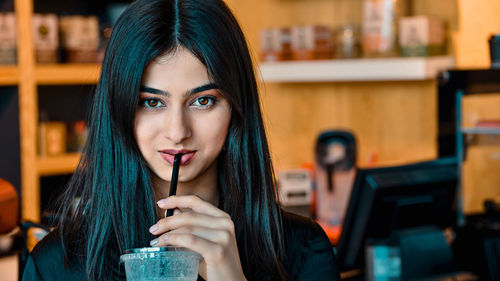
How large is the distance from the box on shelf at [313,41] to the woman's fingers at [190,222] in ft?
8.49

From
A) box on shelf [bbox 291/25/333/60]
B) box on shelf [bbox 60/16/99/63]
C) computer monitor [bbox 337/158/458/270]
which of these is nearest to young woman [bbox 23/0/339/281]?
computer monitor [bbox 337/158/458/270]

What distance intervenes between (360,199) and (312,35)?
172 cm

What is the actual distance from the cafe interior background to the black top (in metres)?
1.43

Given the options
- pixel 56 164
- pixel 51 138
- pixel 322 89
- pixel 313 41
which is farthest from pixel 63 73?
pixel 322 89

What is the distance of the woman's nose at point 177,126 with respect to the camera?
1.19 m

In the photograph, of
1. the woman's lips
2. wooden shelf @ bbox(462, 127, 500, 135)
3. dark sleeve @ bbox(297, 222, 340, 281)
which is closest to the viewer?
the woman's lips

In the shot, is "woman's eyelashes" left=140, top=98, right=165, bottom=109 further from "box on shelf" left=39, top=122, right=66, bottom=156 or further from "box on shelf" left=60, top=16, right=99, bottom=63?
"box on shelf" left=60, top=16, right=99, bottom=63

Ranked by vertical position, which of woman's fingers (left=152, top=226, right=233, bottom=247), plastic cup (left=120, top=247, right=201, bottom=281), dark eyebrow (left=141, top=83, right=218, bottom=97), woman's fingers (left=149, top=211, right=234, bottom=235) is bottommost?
plastic cup (left=120, top=247, right=201, bottom=281)

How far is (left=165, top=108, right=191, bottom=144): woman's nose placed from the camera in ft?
3.92

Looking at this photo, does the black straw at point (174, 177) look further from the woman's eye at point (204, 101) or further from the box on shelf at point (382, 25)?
the box on shelf at point (382, 25)

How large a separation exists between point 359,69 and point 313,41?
13.1 inches

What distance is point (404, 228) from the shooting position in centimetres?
217

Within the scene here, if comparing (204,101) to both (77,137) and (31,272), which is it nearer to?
(31,272)

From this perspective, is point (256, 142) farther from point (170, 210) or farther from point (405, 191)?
point (405, 191)
